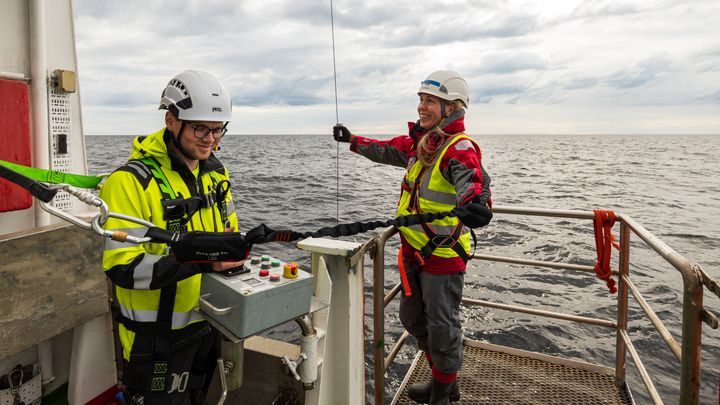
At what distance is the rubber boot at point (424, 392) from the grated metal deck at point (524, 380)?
1.9 inches

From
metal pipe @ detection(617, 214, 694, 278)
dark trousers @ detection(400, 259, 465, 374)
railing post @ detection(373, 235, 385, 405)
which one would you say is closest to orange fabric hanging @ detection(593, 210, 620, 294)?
metal pipe @ detection(617, 214, 694, 278)

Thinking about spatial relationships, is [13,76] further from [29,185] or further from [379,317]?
[379,317]

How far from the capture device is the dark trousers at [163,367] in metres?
2.15

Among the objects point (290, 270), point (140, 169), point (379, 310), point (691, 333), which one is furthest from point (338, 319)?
point (691, 333)

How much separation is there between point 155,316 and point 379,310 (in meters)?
1.27

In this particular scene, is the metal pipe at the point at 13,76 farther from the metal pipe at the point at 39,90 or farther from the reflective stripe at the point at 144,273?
the reflective stripe at the point at 144,273

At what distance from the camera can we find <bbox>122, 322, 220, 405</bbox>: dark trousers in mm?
2148

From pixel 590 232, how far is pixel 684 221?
5.39 m

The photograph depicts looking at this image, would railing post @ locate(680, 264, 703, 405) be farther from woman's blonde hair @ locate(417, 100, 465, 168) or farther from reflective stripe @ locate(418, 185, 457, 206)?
woman's blonde hair @ locate(417, 100, 465, 168)

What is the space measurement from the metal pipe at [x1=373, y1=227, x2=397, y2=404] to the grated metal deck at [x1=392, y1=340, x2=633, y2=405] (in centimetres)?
62

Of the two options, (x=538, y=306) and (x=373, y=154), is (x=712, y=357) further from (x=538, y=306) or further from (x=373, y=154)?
(x=373, y=154)

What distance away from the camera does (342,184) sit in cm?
2708

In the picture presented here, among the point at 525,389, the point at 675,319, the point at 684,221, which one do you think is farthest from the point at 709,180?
the point at 525,389

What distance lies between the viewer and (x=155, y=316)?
6.99 feet
